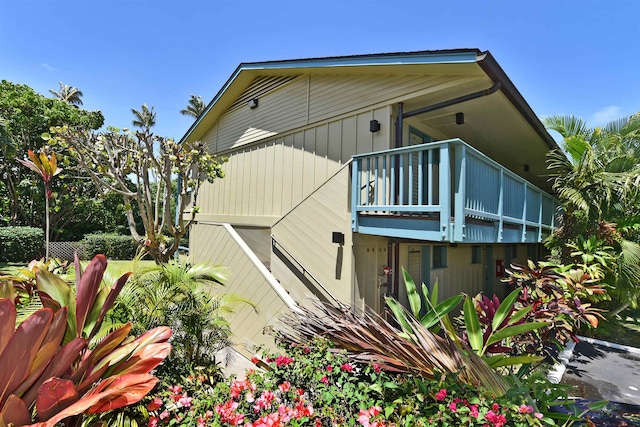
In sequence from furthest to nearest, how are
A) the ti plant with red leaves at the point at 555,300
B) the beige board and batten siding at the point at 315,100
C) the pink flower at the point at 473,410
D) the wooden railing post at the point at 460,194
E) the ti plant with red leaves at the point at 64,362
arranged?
the beige board and batten siding at the point at 315,100 → the ti plant with red leaves at the point at 555,300 → the wooden railing post at the point at 460,194 → the pink flower at the point at 473,410 → the ti plant with red leaves at the point at 64,362

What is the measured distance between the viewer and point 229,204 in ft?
34.9

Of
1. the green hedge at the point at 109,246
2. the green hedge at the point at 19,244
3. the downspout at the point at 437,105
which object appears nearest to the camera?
the downspout at the point at 437,105

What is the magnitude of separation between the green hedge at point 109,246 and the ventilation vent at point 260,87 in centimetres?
1297

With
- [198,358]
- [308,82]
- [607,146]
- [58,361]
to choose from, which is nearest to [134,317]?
[198,358]

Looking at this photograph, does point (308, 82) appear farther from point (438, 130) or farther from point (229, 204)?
point (229, 204)

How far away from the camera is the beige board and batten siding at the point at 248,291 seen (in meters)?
5.23

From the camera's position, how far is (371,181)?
5.39 metres

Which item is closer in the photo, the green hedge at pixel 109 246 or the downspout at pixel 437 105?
the downspout at pixel 437 105

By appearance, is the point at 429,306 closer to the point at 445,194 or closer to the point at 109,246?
the point at 445,194

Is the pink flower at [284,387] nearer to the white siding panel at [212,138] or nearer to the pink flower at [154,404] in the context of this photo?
the pink flower at [154,404]

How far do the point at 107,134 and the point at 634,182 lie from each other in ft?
40.9

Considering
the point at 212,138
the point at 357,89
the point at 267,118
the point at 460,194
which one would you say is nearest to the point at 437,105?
the point at 357,89

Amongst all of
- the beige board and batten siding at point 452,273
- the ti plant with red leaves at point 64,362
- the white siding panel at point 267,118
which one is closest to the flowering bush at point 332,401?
the ti plant with red leaves at point 64,362

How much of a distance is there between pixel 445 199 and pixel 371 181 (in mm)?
1578
